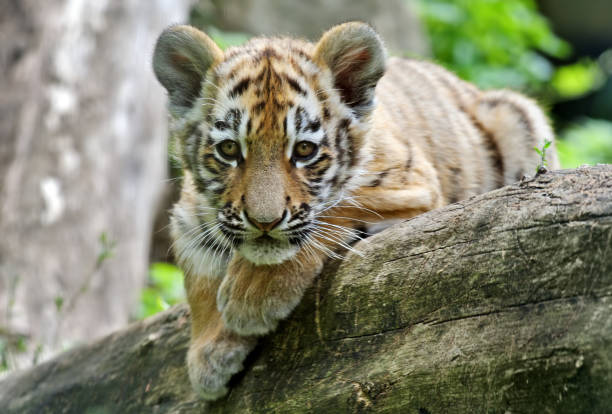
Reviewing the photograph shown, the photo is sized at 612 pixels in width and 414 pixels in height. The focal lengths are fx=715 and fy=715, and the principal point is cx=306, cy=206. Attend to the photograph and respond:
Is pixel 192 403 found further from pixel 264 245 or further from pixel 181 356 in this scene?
pixel 264 245

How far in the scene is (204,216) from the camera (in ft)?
13.4

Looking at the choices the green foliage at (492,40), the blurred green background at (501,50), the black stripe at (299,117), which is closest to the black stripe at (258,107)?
the black stripe at (299,117)

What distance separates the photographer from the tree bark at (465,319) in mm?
2480

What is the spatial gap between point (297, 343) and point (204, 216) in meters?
1.04

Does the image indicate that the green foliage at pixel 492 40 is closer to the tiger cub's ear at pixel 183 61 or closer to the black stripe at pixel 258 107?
the tiger cub's ear at pixel 183 61

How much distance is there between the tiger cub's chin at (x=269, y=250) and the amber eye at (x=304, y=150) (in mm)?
455

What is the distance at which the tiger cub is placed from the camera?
3.49 m

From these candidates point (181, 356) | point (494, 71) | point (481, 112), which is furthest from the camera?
point (494, 71)

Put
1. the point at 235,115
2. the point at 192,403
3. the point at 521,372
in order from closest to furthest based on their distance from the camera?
the point at 521,372
the point at 235,115
the point at 192,403

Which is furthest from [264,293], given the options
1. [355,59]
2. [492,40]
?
[492,40]

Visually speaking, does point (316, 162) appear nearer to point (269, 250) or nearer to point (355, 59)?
point (269, 250)

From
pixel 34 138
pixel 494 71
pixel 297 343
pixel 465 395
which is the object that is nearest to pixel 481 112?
pixel 297 343

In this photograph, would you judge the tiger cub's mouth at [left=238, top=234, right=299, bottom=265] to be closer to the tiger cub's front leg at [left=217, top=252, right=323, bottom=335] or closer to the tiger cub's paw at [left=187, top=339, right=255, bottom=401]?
the tiger cub's front leg at [left=217, top=252, right=323, bottom=335]

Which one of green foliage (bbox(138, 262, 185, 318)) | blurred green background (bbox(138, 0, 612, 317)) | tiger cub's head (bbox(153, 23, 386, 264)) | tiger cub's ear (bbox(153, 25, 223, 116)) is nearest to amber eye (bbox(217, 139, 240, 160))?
tiger cub's head (bbox(153, 23, 386, 264))
